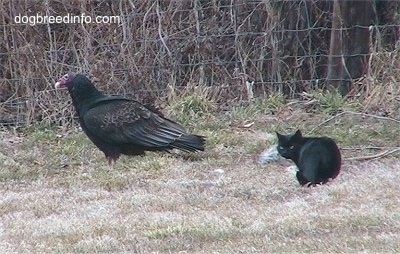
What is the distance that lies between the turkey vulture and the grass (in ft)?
0.46

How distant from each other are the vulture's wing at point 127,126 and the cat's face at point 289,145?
1.08 meters

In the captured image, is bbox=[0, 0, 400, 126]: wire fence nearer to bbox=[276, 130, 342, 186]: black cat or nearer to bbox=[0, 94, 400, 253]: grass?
bbox=[0, 94, 400, 253]: grass

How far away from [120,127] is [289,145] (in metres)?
1.52

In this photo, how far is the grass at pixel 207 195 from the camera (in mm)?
5246

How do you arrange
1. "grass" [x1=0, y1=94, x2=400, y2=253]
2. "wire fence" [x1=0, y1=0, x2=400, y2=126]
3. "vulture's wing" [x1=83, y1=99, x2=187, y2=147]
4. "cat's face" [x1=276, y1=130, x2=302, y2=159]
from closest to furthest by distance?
"grass" [x1=0, y1=94, x2=400, y2=253], "cat's face" [x1=276, y1=130, x2=302, y2=159], "vulture's wing" [x1=83, y1=99, x2=187, y2=147], "wire fence" [x1=0, y1=0, x2=400, y2=126]

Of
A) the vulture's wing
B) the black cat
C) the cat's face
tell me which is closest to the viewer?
the black cat

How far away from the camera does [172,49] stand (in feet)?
32.8

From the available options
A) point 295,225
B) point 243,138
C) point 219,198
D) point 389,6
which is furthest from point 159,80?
point 295,225

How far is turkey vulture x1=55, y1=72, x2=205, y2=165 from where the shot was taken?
7.75m

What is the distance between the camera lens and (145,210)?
609cm

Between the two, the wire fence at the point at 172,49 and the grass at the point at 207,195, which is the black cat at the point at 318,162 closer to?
the grass at the point at 207,195

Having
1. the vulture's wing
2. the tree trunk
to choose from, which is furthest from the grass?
the tree trunk

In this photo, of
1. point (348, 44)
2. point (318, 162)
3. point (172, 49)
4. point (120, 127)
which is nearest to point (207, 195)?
point (318, 162)

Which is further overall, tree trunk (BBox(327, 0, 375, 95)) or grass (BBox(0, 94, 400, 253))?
tree trunk (BBox(327, 0, 375, 95))
